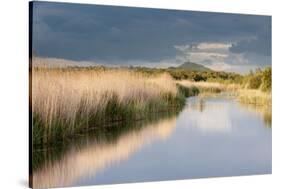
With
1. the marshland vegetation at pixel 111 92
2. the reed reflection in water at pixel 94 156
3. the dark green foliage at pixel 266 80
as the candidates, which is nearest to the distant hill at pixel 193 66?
the marshland vegetation at pixel 111 92

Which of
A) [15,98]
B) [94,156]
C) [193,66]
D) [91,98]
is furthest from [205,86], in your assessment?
[15,98]

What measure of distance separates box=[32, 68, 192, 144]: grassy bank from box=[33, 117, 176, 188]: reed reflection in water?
0.22 m

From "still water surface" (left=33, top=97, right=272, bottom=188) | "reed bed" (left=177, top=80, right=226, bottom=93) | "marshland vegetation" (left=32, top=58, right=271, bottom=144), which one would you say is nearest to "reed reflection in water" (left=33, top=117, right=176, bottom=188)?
"still water surface" (left=33, top=97, right=272, bottom=188)

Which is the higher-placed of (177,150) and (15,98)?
(15,98)

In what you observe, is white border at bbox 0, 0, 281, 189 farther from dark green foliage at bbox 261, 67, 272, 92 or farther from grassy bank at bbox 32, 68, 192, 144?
dark green foliage at bbox 261, 67, 272, 92

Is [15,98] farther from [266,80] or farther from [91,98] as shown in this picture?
[266,80]

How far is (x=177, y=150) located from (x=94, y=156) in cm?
116

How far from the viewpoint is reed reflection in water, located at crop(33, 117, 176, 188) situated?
8.22 meters

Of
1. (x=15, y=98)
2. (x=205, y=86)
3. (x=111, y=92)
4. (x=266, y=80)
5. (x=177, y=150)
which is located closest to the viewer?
(x=15, y=98)

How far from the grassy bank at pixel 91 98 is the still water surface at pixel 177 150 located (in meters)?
0.19

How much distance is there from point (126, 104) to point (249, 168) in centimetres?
201

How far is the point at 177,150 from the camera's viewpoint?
9.08 metres

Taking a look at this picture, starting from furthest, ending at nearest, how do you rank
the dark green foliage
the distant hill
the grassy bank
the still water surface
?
1. the dark green foliage
2. the distant hill
3. the still water surface
4. the grassy bank
